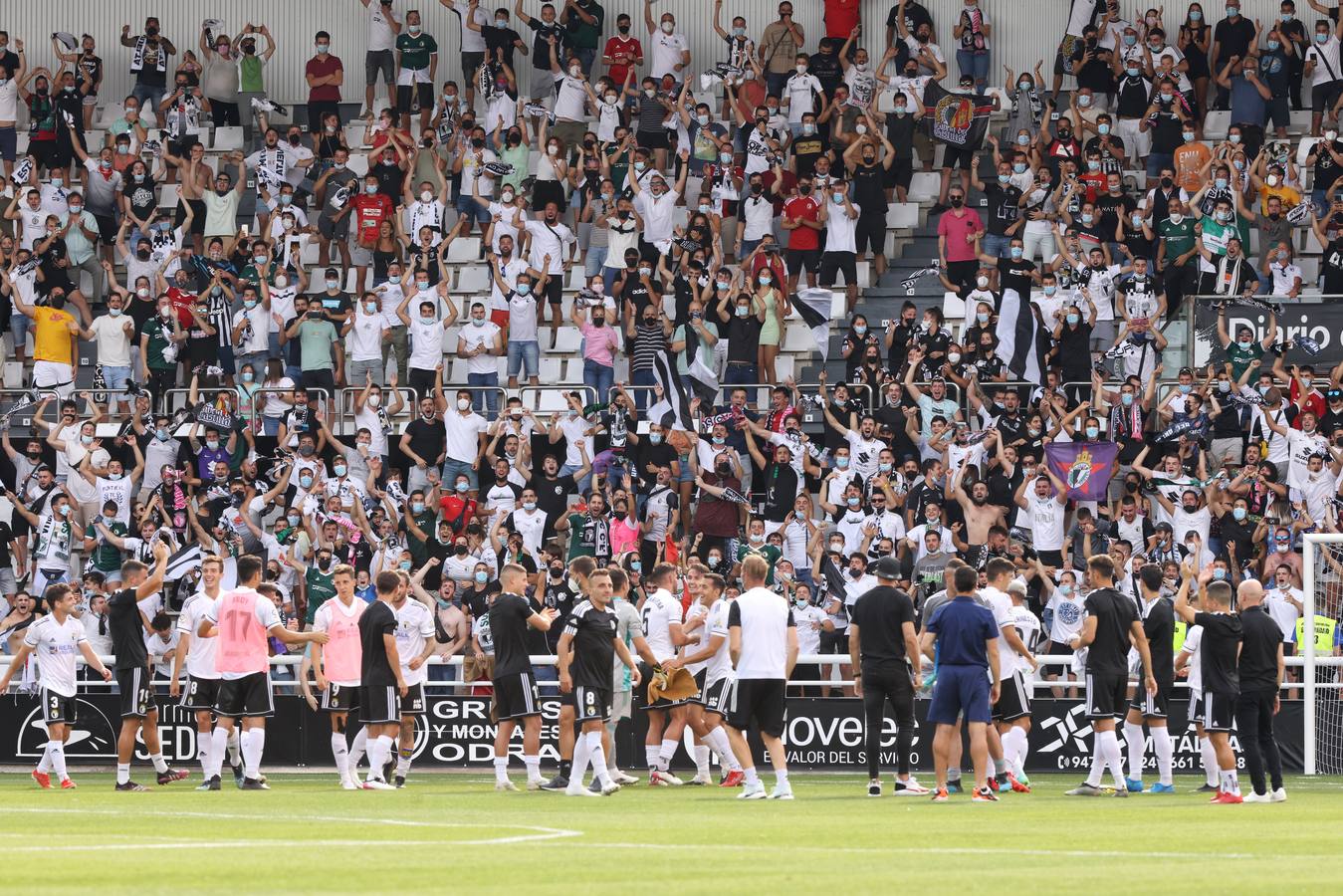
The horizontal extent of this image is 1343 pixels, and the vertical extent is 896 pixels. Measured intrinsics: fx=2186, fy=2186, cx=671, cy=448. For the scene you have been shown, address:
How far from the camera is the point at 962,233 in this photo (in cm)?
3127

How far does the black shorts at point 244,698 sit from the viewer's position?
1966cm

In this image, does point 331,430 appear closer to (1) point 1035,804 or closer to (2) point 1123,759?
(2) point 1123,759

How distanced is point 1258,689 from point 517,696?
654 centimetres

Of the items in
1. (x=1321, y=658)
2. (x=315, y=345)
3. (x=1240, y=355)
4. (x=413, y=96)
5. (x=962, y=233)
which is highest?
(x=413, y=96)

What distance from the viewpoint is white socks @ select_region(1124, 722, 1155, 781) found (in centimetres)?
1981

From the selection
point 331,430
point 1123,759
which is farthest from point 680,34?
point 1123,759

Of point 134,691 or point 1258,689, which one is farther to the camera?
point 134,691

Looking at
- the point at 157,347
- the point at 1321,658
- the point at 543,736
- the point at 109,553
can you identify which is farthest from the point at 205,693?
the point at 157,347

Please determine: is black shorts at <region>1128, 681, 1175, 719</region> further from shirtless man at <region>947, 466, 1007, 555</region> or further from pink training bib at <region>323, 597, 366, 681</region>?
pink training bib at <region>323, 597, 366, 681</region>

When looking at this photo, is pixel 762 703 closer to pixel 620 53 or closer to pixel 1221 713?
pixel 1221 713

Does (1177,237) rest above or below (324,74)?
below

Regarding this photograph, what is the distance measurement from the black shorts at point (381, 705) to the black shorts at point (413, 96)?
17.8 metres

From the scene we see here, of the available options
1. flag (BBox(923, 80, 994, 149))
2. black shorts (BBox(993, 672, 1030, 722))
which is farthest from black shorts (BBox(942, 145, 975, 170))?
black shorts (BBox(993, 672, 1030, 722))

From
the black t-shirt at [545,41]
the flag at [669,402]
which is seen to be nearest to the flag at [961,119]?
the flag at [669,402]
